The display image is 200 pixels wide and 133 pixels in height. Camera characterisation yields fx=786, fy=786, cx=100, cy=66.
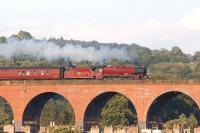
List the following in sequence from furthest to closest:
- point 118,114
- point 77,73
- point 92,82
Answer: point 118,114 → point 77,73 → point 92,82

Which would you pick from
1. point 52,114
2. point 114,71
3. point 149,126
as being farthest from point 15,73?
point 52,114

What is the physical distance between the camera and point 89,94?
10212 centimetres

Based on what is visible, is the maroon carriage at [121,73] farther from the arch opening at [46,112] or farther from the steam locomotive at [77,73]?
the arch opening at [46,112]

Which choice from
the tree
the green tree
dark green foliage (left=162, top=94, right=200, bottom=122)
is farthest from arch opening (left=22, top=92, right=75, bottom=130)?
the green tree

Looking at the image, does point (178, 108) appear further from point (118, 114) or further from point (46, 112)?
point (46, 112)

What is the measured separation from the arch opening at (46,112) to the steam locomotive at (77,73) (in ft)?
9.58

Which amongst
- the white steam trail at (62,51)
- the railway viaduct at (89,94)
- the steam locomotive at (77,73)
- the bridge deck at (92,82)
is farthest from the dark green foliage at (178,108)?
the bridge deck at (92,82)

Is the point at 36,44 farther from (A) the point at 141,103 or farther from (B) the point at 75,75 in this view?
(A) the point at 141,103

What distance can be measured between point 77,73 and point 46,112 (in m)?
35.2

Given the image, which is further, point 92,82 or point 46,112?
point 46,112

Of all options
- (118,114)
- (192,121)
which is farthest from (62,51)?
(192,121)

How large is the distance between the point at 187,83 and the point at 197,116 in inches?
1355

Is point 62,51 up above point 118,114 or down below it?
above

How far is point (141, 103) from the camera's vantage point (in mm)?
99250
